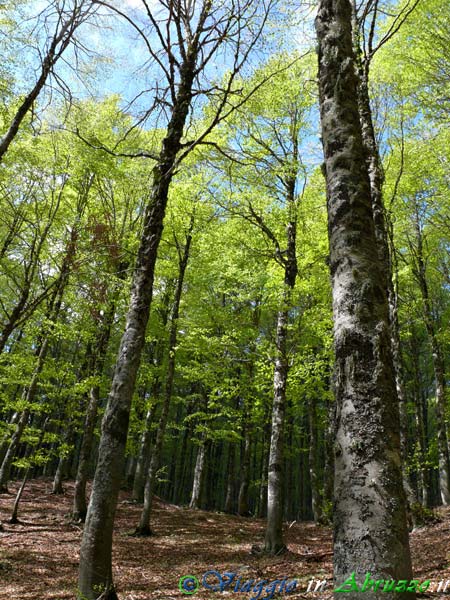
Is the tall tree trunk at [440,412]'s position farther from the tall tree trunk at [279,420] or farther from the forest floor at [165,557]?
the tall tree trunk at [279,420]

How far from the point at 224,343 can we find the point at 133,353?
5.87 m

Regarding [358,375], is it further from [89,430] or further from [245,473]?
[245,473]

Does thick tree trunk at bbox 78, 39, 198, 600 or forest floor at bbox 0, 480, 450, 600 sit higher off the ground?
thick tree trunk at bbox 78, 39, 198, 600

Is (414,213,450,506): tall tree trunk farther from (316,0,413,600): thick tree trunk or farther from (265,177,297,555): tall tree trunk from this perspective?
(316,0,413,600): thick tree trunk

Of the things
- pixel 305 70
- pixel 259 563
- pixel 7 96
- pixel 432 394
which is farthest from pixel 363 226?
pixel 432 394

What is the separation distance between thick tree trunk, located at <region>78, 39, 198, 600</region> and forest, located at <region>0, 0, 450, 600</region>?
25mm

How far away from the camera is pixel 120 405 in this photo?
4.91 meters

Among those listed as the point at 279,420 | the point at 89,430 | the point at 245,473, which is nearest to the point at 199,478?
the point at 245,473

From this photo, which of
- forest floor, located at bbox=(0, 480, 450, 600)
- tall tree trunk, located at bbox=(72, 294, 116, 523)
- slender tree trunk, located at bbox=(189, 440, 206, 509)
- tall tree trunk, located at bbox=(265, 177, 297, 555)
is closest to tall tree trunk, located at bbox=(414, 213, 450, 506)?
forest floor, located at bbox=(0, 480, 450, 600)

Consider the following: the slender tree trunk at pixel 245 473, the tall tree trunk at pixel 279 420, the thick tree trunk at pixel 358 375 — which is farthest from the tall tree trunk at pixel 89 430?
the thick tree trunk at pixel 358 375

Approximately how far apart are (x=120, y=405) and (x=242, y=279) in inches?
356

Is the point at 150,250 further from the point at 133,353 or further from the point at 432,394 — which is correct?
the point at 432,394

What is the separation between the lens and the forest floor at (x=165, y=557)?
5.62 m

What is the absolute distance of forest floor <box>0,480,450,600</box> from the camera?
5625 millimetres
